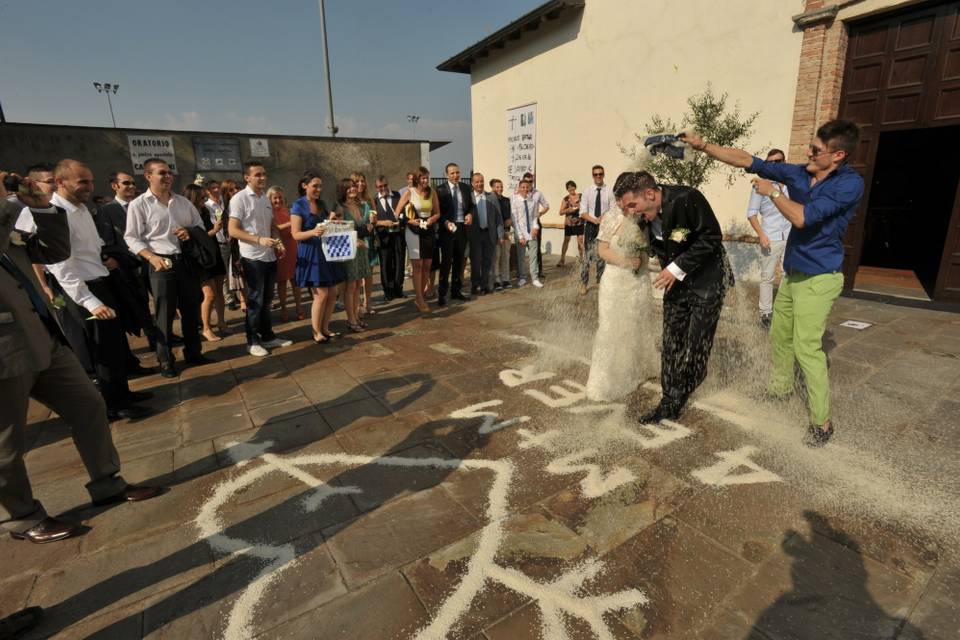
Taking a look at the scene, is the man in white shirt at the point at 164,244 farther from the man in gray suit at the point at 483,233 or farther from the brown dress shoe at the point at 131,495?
the man in gray suit at the point at 483,233

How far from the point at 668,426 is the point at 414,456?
1.91 metres

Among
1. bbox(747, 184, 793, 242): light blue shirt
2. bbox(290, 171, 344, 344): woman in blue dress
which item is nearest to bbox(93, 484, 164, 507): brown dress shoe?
bbox(290, 171, 344, 344): woman in blue dress

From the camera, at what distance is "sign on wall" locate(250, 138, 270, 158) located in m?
12.2

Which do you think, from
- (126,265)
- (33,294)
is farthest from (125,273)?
(33,294)

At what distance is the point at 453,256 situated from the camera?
8.14 m

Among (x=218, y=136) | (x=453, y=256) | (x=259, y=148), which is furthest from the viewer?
(x=259, y=148)

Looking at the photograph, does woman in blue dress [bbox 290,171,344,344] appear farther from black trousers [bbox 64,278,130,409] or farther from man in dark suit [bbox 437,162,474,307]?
man in dark suit [bbox 437,162,474,307]

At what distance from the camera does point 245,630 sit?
1.99 metres

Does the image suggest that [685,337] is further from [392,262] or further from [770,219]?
[392,262]

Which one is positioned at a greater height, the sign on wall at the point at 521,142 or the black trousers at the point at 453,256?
the sign on wall at the point at 521,142

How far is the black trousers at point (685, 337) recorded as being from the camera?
351cm

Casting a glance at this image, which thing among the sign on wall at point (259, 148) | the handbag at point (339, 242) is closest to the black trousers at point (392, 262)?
the handbag at point (339, 242)

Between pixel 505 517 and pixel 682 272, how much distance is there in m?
2.05

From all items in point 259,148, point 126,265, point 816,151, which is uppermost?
point 259,148
